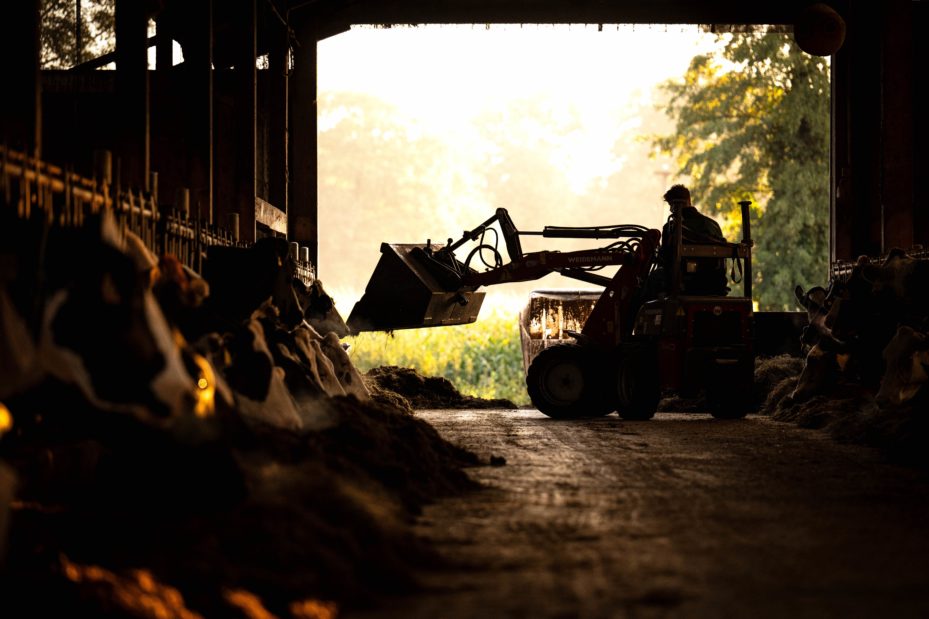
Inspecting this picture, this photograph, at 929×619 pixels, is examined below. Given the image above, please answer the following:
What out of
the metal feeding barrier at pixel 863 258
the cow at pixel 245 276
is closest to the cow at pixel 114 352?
the cow at pixel 245 276

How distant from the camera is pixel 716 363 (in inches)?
561

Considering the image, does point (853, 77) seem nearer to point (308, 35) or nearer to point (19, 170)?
point (308, 35)

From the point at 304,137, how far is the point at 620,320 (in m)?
5.49

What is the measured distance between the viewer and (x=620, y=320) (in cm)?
1502

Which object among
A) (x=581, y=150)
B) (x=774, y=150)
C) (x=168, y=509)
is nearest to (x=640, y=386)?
(x=168, y=509)

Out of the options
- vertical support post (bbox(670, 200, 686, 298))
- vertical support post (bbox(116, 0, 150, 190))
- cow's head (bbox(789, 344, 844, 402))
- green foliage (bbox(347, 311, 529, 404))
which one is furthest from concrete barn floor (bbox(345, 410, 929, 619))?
green foliage (bbox(347, 311, 529, 404))

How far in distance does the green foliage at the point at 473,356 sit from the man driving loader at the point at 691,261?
1669 centimetres

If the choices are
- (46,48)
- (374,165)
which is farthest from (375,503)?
(374,165)

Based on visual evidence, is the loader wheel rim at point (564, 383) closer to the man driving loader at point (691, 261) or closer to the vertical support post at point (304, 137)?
the man driving loader at point (691, 261)

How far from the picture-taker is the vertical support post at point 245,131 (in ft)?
47.6

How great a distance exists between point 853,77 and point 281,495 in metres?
13.8

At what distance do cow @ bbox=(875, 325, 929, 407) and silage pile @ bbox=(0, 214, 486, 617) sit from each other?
527 centimetres

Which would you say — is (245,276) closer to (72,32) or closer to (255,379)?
(255,379)

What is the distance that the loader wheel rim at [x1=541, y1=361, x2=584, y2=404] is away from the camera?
14625 millimetres
